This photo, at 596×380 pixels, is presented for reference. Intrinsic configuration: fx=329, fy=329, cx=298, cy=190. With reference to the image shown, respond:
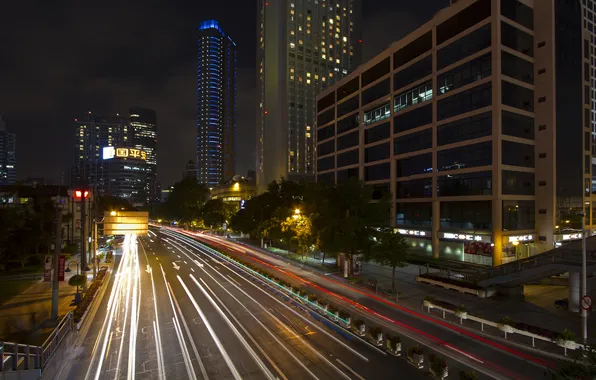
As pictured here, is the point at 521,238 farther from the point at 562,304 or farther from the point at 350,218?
the point at 350,218

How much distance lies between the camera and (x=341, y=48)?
142 meters

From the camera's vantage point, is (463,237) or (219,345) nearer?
(219,345)

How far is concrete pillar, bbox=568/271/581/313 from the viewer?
2320 centimetres

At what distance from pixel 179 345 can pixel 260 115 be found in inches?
5312

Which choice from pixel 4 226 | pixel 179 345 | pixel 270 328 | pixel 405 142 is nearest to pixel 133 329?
pixel 179 345

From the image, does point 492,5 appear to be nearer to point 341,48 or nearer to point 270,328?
point 270,328

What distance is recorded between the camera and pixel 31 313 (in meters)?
24.4

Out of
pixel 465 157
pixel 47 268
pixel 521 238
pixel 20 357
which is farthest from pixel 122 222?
pixel 521 238

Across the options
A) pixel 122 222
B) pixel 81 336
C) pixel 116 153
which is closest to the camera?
pixel 81 336

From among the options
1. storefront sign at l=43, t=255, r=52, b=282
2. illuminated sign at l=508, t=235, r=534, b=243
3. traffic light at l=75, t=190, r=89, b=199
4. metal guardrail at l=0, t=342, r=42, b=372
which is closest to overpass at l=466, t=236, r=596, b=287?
illuminated sign at l=508, t=235, r=534, b=243

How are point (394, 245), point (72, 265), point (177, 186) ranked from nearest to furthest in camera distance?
point (394, 245)
point (72, 265)
point (177, 186)

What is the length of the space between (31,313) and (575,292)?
1553 inches

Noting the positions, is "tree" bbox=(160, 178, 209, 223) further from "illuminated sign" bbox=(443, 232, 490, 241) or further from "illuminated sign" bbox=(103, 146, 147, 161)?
"illuminated sign" bbox=(443, 232, 490, 241)

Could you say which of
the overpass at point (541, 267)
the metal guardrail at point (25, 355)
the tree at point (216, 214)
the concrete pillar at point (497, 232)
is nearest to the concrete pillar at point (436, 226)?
the concrete pillar at point (497, 232)
